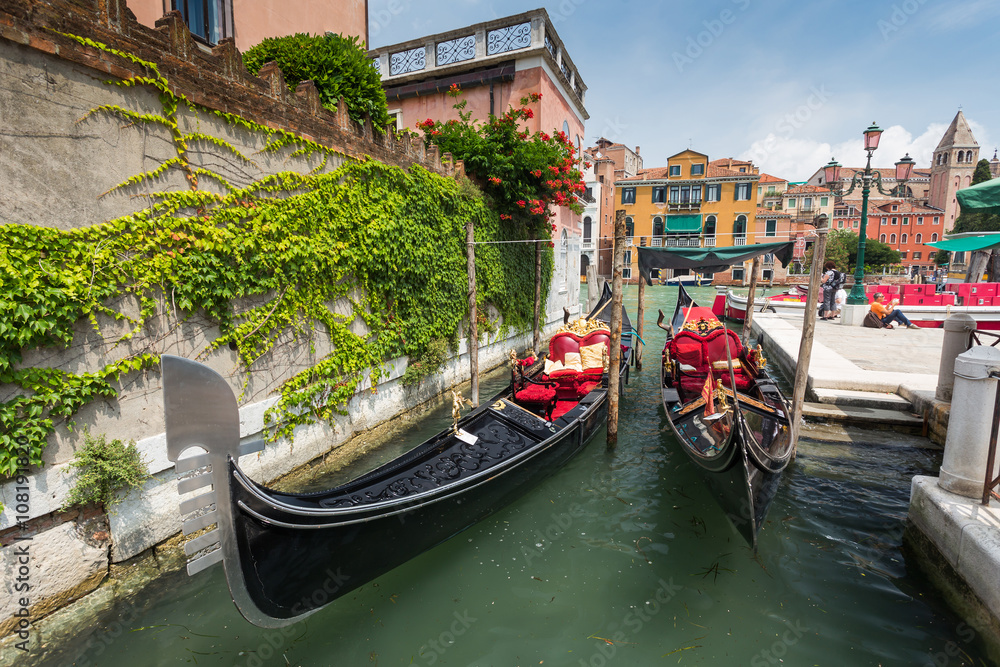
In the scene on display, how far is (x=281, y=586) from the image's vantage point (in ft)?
7.93

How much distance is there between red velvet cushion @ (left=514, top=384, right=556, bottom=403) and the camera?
18.3 ft

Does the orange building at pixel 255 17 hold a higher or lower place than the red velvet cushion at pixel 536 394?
higher

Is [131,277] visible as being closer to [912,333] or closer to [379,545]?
[379,545]

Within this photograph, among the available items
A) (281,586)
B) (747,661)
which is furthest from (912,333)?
(281,586)

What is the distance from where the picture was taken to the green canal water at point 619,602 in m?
2.65

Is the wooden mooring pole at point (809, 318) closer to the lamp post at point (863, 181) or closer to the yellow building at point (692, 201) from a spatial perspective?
the lamp post at point (863, 181)

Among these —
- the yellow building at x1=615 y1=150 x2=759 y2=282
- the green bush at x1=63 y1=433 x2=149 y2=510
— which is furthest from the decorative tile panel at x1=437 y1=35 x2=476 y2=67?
the yellow building at x1=615 y1=150 x2=759 y2=282

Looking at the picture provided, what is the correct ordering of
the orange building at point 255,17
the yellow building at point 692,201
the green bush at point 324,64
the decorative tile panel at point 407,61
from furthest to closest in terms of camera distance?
the yellow building at point 692,201
the decorative tile panel at point 407,61
the orange building at point 255,17
the green bush at point 324,64

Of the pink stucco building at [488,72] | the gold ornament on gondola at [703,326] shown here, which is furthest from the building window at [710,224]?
the gold ornament on gondola at [703,326]

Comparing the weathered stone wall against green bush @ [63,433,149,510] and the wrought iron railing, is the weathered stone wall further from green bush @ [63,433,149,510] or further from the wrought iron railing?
the wrought iron railing

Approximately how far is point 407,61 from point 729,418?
34.5 ft

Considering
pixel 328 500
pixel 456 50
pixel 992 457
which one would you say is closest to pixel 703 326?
pixel 992 457

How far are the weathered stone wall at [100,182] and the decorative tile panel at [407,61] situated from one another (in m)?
7.48

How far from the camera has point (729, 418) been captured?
4.27 m
